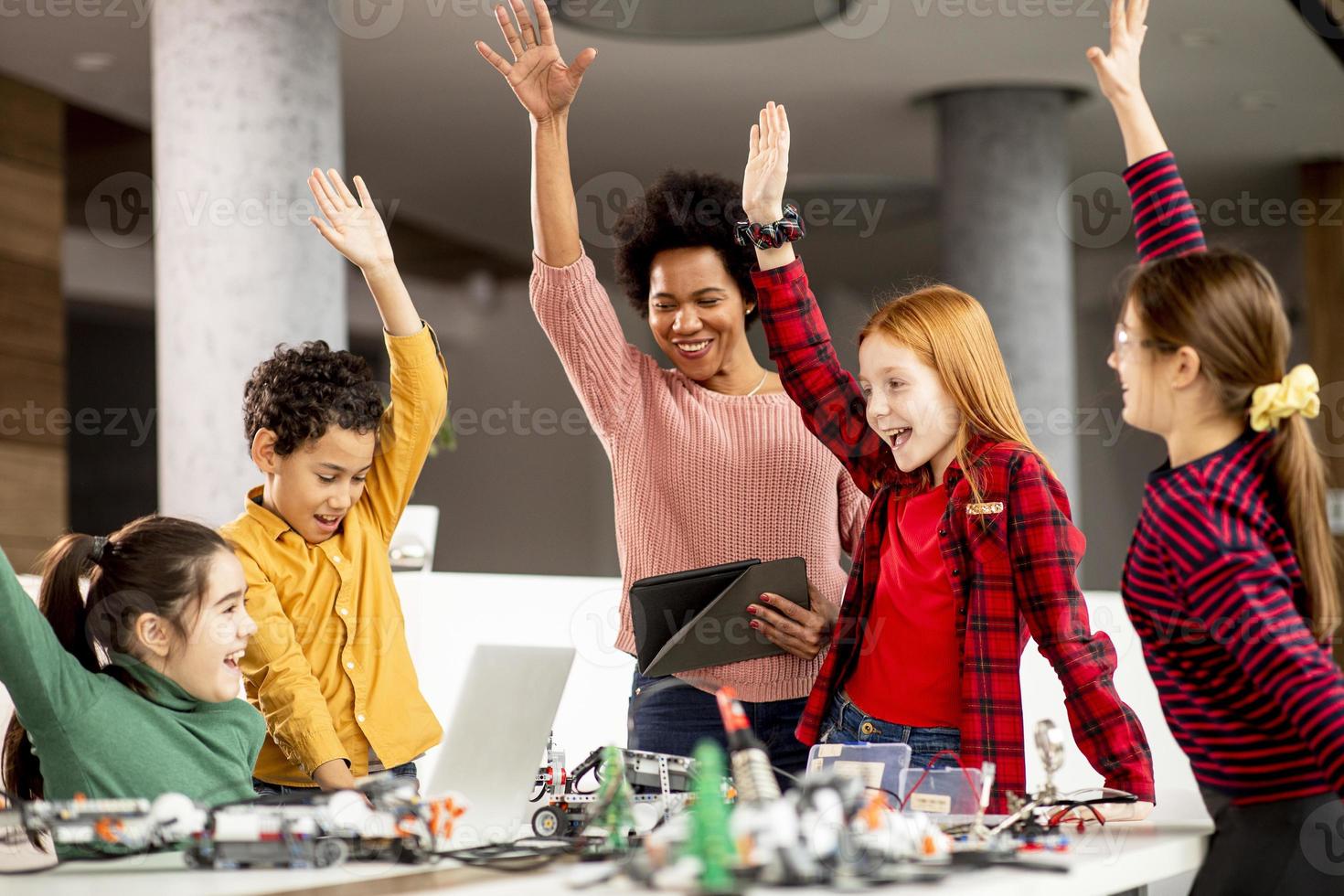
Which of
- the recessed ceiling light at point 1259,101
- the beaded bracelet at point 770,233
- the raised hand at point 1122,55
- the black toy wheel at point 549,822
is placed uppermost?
the recessed ceiling light at point 1259,101

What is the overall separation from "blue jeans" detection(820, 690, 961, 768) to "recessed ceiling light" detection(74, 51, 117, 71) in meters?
4.58

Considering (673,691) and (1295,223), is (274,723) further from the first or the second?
(1295,223)

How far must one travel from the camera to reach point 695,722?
6.84 ft

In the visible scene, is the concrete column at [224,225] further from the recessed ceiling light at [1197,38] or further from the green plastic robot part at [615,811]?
the recessed ceiling light at [1197,38]

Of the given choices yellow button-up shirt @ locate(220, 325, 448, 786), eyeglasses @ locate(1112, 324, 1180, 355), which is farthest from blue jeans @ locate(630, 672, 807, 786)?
eyeglasses @ locate(1112, 324, 1180, 355)

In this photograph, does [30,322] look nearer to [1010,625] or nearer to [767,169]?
[767,169]

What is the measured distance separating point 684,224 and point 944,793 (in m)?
1.21

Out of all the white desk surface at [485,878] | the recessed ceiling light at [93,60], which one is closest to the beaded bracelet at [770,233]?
the white desk surface at [485,878]

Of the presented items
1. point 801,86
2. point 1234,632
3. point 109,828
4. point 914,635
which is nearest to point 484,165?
point 801,86

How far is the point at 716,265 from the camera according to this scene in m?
2.29

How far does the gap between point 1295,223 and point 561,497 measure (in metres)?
5.31

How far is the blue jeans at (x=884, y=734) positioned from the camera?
1.76m

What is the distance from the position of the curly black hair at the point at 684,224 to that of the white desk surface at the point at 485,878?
1216 mm

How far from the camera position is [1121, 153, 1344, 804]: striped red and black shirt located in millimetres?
1263
